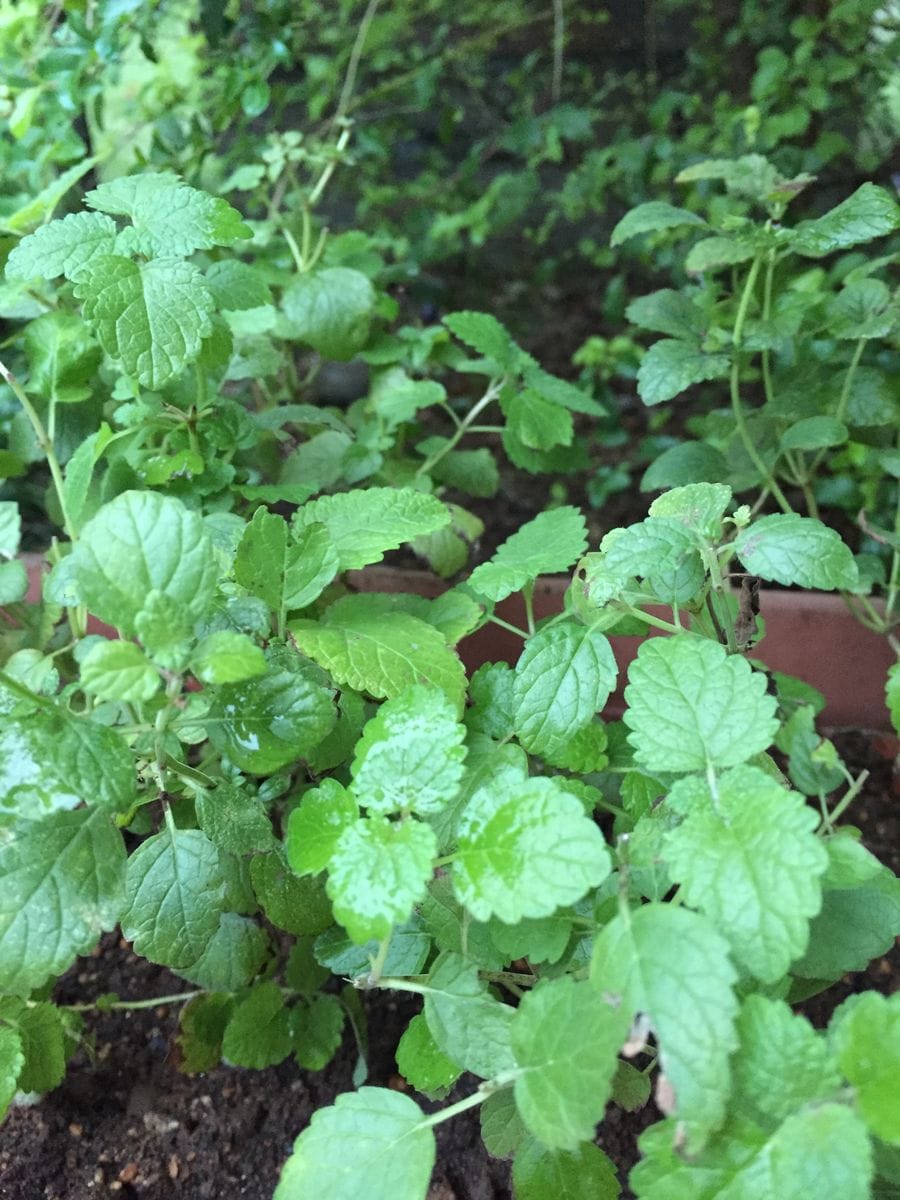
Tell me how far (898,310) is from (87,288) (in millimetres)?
841

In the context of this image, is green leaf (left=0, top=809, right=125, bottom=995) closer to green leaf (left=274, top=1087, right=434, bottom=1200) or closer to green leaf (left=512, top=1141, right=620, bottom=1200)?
green leaf (left=274, top=1087, right=434, bottom=1200)

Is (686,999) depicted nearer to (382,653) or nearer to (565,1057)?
(565,1057)

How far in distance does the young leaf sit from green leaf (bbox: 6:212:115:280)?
19mm

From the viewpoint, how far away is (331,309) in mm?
1164

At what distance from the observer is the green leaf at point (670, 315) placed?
1.02 m

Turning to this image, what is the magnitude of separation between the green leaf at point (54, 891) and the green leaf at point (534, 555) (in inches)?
13.2

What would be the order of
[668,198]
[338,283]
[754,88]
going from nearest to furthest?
[338,283] → [754,88] → [668,198]

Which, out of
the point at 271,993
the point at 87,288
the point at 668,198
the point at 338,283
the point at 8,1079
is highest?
the point at 87,288

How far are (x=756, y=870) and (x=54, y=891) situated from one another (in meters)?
0.43

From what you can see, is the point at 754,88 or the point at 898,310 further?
the point at 754,88

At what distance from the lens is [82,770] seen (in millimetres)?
551

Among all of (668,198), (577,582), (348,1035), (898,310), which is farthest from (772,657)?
(668,198)

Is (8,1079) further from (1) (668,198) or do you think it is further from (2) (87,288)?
(1) (668,198)

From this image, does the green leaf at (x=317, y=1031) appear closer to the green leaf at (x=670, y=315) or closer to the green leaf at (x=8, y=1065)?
the green leaf at (x=8, y=1065)
